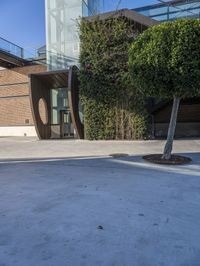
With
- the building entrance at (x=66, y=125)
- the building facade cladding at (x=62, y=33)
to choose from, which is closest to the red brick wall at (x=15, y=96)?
the building entrance at (x=66, y=125)

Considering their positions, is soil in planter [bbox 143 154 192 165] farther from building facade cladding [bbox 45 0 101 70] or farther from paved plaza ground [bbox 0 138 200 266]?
building facade cladding [bbox 45 0 101 70]

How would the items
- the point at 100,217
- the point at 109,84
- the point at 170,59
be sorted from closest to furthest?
the point at 100,217 → the point at 170,59 → the point at 109,84

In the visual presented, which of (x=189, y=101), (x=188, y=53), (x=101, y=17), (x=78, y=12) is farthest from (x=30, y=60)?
(x=188, y=53)

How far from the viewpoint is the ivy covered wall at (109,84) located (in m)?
12.5

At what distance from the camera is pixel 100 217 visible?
11.0ft

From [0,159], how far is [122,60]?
24.2 feet

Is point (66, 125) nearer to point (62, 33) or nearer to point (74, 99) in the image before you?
point (74, 99)

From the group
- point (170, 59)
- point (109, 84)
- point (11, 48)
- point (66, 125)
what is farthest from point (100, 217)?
point (11, 48)

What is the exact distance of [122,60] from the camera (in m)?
12.5

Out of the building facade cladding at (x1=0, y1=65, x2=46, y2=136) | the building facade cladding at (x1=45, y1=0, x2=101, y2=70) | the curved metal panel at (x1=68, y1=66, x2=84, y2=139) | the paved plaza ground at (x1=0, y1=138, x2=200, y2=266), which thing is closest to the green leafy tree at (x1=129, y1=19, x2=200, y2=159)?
the paved plaza ground at (x1=0, y1=138, x2=200, y2=266)

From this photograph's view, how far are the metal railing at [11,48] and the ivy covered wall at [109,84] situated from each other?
25.8ft

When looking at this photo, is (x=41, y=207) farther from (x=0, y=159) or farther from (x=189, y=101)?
(x=189, y=101)

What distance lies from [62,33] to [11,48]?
5.72 meters

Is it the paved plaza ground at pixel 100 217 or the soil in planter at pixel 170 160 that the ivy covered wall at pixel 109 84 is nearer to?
the soil in planter at pixel 170 160
